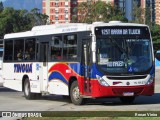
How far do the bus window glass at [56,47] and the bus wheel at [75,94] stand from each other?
5.16 ft

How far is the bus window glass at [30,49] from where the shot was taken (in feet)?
72.0

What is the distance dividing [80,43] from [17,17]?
9316cm

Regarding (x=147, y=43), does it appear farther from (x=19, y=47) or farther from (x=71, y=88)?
(x=19, y=47)

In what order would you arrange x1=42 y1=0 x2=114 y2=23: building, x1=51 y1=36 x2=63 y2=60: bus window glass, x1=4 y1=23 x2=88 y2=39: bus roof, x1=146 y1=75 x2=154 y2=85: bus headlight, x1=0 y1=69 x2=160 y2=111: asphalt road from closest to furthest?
1. x1=0 y1=69 x2=160 y2=111: asphalt road
2. x1=146 y1=75 x2=154 y2=85: bus headlight
3. x1=4 y1=23 x2=88 y2=39: bus roof
4. x1=51 y1=36 x2=63 y2=60: bus window glass
5. x1=42 y1=0 x2=114 y2=23: building

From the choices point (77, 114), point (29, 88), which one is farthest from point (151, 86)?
point (29, 88)

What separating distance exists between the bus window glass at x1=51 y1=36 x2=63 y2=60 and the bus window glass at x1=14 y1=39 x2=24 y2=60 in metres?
3.00

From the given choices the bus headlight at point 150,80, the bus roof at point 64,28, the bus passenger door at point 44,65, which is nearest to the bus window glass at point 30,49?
the bus roof at point 64,28

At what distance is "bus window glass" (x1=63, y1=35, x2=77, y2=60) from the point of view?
61.4 ft

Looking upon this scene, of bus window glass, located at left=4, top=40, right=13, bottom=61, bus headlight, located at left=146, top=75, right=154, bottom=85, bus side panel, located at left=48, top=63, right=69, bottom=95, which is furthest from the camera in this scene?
bus window glass, located at left=4, top=40, right=13, bottom=61

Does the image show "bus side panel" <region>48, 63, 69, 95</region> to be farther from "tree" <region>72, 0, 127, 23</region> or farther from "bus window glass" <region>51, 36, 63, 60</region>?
"tree" <region>72, 0, 127, 23</region>

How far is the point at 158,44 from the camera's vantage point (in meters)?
94.7

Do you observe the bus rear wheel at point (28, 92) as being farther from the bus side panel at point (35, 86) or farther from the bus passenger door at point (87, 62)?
the bus passenger door at point (87, 62)

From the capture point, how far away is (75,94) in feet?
61.0

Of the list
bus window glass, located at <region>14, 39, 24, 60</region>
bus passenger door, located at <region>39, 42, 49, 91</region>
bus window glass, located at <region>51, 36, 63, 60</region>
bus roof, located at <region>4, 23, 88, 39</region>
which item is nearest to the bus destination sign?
bus roof, located at <region>4, 23, 88, 39</region>
